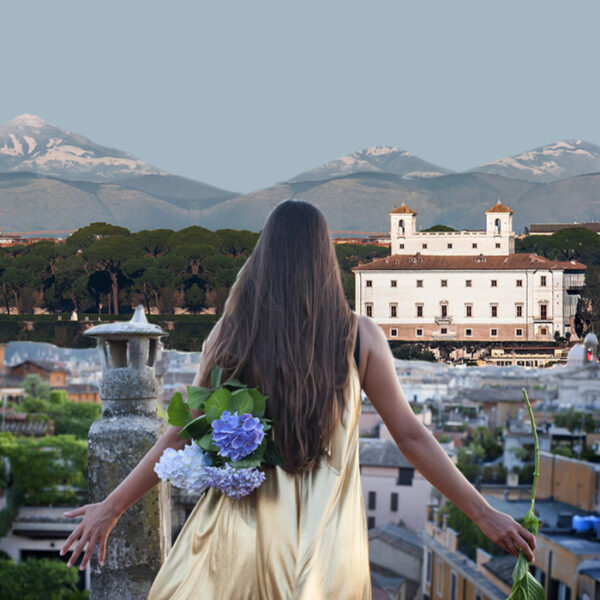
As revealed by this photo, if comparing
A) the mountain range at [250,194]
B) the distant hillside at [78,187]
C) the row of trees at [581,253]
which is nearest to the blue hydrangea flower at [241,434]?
the row of trees at [581,253]

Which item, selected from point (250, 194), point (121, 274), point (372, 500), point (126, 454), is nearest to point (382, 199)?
point (250, 194)

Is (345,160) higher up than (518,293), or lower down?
higher up

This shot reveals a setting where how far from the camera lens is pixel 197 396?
0.74 m

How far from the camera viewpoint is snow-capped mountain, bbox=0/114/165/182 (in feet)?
189

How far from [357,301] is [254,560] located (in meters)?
30.8

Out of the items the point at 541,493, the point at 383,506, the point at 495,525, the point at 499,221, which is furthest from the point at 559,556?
the point at 499,221

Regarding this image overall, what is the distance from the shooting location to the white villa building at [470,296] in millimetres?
31013

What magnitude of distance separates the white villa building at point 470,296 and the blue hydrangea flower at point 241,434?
30182 mm

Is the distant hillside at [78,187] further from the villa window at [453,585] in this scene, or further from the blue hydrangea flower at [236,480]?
the blue hydrangea flower at [236,480]

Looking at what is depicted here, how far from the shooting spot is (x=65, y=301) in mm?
31953

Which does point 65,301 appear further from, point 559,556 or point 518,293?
point 559,556

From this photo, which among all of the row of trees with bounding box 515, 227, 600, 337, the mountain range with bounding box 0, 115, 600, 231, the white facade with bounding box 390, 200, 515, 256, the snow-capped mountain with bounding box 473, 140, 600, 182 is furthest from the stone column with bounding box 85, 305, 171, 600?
the snow-capped mountain with bounding box 473, 140, 600, 182

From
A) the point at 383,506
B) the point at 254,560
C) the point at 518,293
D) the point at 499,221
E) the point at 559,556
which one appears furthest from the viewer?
the point at 499,221

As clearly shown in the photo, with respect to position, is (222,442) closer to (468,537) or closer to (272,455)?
(272,455)
